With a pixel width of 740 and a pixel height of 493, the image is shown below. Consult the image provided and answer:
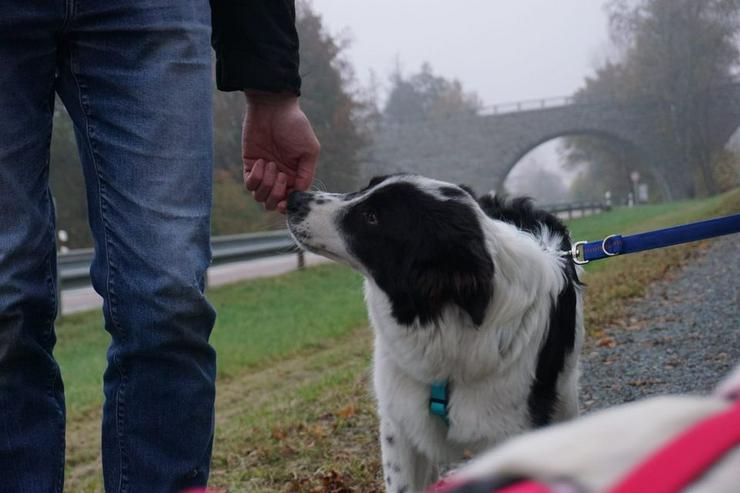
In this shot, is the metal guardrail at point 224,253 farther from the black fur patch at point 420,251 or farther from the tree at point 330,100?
the tree at point 330,100

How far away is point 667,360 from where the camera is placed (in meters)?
5.02

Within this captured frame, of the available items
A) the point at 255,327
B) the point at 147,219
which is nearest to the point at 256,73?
the point at 147,219

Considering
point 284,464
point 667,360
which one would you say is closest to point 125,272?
point 284,464

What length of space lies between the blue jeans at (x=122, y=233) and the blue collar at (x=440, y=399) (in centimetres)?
101

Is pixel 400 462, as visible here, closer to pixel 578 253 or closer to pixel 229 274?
pixel 578 253

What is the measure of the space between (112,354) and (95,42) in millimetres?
814

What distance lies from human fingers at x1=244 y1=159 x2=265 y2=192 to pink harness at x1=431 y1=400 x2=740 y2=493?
7.44ft

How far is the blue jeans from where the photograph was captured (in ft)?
6.47

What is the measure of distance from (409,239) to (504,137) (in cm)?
5001

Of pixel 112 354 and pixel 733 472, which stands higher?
pixel 733 472

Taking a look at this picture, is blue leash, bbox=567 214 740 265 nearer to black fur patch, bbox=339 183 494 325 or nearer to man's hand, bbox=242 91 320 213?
black fur patch, bbox=339 183 494 325

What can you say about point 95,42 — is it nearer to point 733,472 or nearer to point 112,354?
point 112,354

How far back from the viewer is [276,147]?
108 inches

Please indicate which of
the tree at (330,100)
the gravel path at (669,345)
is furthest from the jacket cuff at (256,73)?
the tree at (330,100)
